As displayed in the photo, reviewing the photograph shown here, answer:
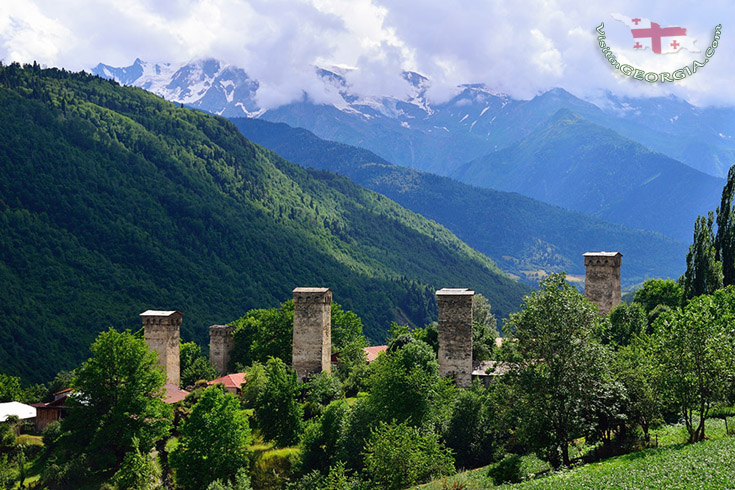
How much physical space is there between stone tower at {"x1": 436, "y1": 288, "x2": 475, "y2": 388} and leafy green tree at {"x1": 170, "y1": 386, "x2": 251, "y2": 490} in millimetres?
13317

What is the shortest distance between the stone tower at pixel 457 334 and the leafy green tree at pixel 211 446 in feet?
43.7

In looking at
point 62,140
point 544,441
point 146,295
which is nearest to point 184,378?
point 544,441

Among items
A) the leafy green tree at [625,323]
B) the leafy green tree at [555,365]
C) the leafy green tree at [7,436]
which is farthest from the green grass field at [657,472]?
the leafy green tree at [7,436]

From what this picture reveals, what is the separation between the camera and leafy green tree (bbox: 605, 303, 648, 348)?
45781 millimetres

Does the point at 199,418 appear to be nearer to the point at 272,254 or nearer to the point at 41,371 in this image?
the point at 41,371

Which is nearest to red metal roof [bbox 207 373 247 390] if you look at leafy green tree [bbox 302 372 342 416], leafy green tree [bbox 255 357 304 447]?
leafy green tree [bbox 302 372 342 416]

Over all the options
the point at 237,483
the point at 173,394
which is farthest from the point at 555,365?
the point at 173,394

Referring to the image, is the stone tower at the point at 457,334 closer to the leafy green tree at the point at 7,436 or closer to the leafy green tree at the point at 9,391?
the leafy green tree at the point at 7,436

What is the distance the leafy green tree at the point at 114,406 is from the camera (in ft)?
135

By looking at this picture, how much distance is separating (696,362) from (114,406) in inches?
1308

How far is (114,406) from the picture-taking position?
42.0m

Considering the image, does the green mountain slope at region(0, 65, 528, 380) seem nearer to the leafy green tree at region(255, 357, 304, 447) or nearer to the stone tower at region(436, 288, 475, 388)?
the leafy green tree at region(255, 357, 304, 447)

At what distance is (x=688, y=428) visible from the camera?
A: 28.6 meters

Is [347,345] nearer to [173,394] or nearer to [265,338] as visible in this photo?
[265,338]
